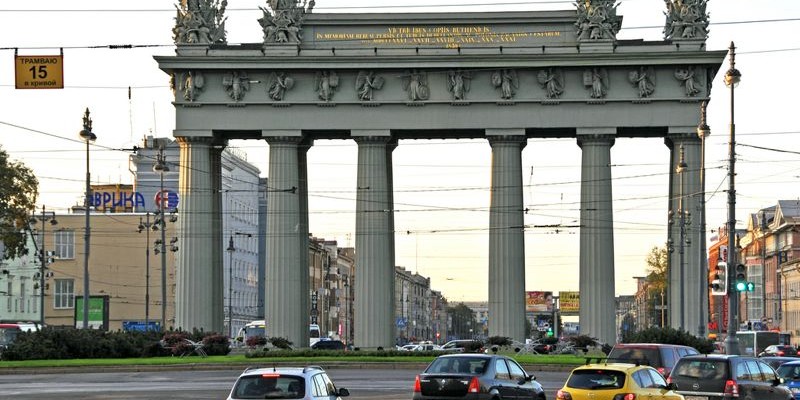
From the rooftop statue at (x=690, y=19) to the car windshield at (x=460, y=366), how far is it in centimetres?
4546

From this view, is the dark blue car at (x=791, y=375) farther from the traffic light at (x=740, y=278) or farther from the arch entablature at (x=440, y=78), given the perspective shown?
the arch entablature at (x=440, y=78)

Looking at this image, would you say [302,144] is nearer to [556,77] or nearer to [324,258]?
[556,77]

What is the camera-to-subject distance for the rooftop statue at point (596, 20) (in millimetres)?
78625

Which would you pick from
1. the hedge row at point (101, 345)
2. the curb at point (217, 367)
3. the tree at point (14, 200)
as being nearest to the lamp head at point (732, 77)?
the curb at point (217, 367)

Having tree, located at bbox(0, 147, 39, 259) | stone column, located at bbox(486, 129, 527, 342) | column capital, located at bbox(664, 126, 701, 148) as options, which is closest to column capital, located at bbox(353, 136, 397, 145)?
stone column, located at bbox(486, 129, 527, 342)

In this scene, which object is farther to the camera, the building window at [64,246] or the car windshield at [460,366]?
the building window at [64,246]

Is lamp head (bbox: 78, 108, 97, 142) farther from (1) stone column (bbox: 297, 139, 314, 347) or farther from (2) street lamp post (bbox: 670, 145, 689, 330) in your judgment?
(2) street lamp post (bbox: 670, 145, 689, 330)

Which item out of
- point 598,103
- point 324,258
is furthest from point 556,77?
point 324,258

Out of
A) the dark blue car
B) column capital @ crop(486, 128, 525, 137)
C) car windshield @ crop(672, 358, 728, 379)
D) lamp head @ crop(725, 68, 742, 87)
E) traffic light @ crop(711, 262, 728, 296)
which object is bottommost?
the dark blue car

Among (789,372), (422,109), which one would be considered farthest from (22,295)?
(789,372)

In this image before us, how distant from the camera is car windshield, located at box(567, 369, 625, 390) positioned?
108 ft

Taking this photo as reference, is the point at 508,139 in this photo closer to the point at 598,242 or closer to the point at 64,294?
the point at 598,242

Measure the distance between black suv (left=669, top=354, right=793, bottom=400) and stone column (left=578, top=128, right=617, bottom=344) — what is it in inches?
1551

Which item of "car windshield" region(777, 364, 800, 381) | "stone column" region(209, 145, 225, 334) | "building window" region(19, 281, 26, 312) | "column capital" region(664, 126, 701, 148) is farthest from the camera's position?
"building window" region(19, 281, 26, 312)
